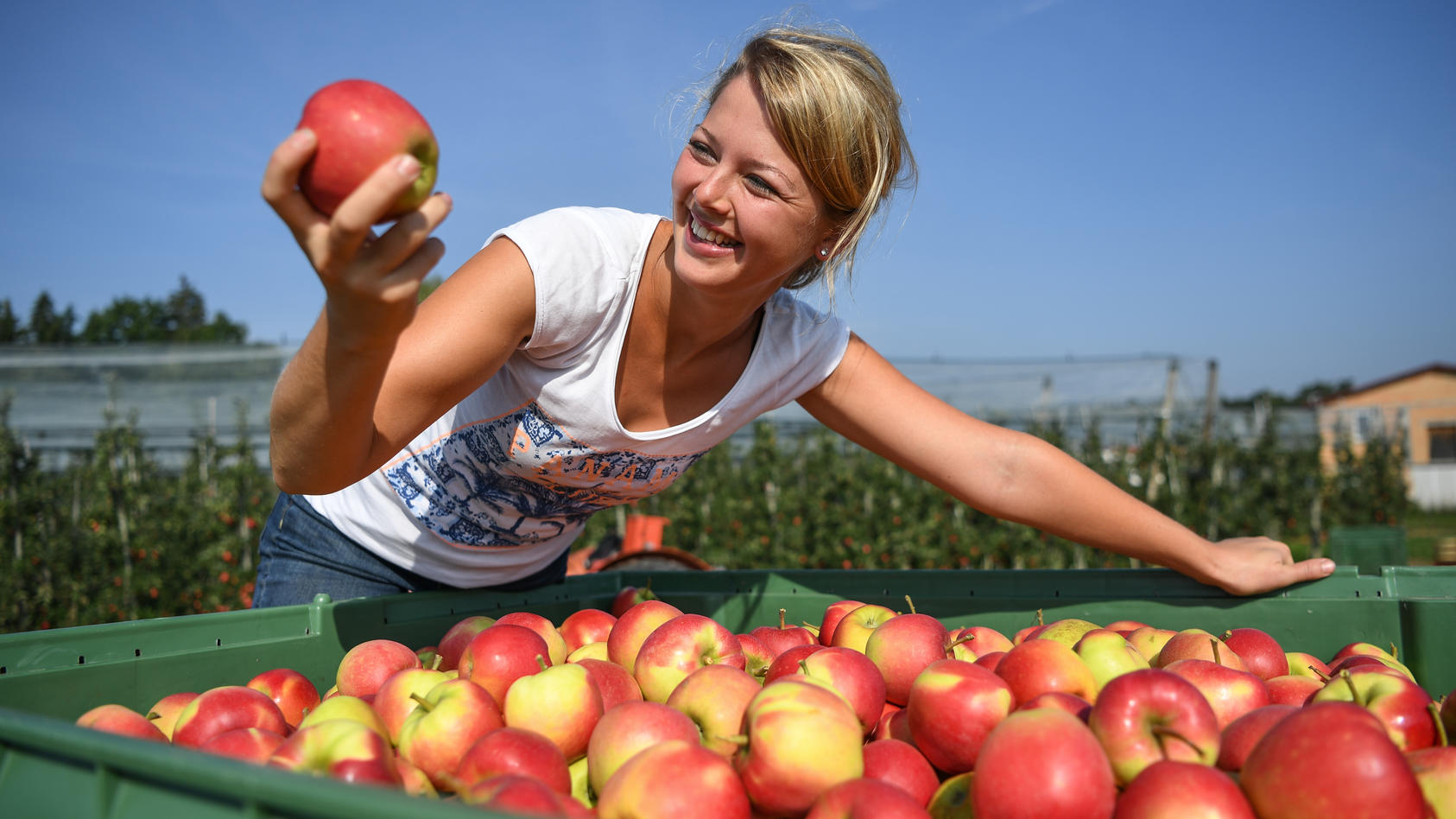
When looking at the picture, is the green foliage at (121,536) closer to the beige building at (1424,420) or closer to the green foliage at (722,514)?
the green foliage at (722,514)

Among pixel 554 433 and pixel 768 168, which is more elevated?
pixel 768 168

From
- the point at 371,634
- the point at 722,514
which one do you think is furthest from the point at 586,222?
the point at 722,514

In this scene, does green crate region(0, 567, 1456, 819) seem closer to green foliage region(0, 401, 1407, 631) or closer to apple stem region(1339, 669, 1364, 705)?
apple stem region(1339, 669, 1364, 705)

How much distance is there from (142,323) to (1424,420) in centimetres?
6410

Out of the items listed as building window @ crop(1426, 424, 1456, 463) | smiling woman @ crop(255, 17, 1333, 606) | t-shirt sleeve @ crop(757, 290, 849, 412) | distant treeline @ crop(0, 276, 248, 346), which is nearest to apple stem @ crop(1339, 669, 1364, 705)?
smiling woman @ crop(255, 17, 1333, 606)

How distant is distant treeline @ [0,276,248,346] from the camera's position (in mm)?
46781

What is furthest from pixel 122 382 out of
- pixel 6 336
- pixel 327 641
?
pixel 6 336

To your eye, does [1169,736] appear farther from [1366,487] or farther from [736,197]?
[1366,487]

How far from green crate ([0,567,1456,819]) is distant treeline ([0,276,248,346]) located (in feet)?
176

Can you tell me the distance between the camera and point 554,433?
1.78 meters

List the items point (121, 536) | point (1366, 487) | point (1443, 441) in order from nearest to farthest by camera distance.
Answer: point (121, 536) < point (1366, 487) < point (1443, 441)

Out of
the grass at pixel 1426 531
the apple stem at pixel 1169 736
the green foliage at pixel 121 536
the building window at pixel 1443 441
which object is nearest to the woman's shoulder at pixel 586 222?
the apple stem at pixel 1169 736

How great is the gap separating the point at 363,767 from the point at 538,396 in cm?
88

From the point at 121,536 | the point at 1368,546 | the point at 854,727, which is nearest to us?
the point at 854,727
